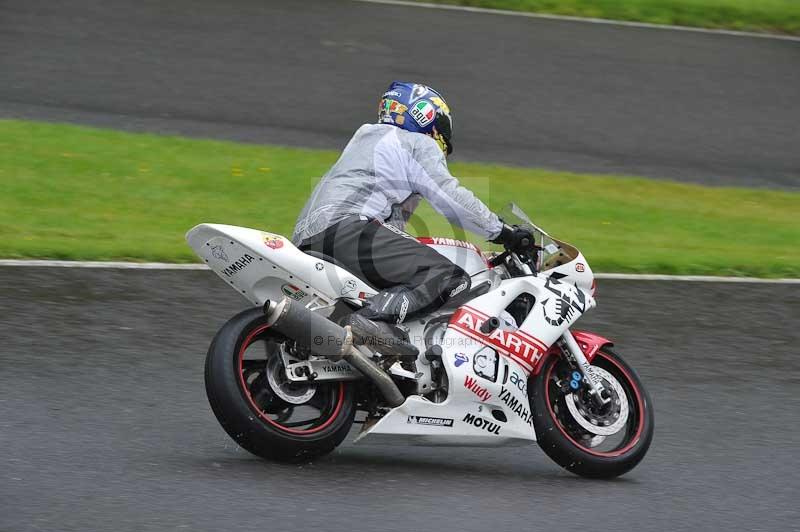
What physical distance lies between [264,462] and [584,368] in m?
1.67

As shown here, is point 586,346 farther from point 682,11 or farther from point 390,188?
point 682,11

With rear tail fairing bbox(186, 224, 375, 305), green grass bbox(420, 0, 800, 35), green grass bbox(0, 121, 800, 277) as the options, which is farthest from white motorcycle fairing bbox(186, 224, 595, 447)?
green grass bbox(420, 0, 800, 35)

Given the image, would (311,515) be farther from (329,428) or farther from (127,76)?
(127,76)

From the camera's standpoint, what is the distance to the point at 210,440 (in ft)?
21.5

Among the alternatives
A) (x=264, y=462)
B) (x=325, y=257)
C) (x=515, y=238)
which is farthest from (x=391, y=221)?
(x=264, y=462)

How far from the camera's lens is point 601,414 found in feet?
21.4

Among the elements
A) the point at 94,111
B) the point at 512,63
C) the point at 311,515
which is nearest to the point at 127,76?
the point at 94,111

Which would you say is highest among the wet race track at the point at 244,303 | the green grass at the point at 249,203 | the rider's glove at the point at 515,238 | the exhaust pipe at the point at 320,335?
the rider's glove at the point at 515,238

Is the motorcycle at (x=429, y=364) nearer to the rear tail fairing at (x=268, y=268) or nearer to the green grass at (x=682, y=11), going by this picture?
the rear tail fairing at (x=268, y=268)

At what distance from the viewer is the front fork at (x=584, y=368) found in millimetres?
6441

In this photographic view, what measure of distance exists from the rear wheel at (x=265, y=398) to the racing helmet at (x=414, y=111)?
1.28 meters

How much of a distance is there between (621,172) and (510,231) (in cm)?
905

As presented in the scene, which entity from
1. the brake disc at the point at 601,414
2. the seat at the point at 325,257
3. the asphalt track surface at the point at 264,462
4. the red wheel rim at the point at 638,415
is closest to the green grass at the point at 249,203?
the asphalt track surface at the point at 264,462

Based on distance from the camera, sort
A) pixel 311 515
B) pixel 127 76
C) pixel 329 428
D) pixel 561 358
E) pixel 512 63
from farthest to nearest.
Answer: pixel 512 63 < pixel 127 76 < pixel 561 358 < pixel 329 428 < pixel 311 515
